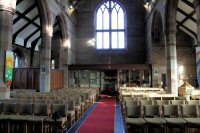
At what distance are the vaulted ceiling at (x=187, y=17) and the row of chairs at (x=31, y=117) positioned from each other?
15.1 m

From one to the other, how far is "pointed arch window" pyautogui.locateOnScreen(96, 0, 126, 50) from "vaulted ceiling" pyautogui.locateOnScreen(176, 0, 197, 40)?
794 centimetres

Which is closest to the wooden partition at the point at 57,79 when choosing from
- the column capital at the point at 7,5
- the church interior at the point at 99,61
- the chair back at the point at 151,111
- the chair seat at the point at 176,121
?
the church interior at the point at 99,61

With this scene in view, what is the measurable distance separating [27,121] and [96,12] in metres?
23.1

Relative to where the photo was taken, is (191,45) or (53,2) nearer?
(53,2)

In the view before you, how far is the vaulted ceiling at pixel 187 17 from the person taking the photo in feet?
56.1

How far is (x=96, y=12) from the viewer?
26734 millimetres

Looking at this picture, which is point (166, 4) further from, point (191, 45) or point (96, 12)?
point (96, 12)

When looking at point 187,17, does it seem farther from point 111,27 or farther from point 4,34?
point 4,34

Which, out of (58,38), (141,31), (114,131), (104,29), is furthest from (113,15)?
(114,131)

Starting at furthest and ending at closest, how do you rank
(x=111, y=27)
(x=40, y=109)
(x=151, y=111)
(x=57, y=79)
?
(x=111, y=27) → (x=57, y=79) → (x=40, y=109) → (x=151, y=111)

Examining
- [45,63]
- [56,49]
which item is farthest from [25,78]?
[56,49]

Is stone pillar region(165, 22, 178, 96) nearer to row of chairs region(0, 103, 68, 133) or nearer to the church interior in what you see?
the church interior

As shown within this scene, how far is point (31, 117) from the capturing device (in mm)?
5828

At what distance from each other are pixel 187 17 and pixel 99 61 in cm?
1216
